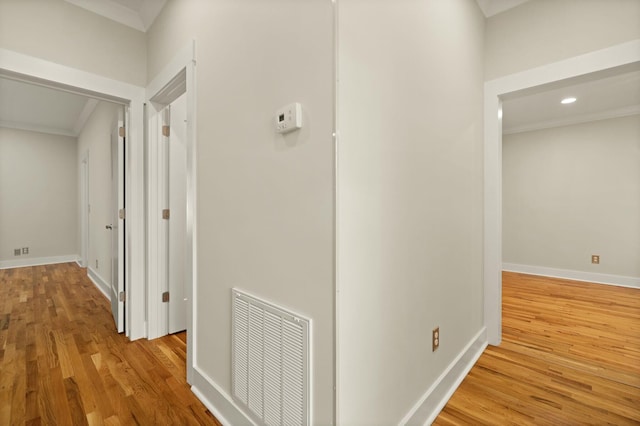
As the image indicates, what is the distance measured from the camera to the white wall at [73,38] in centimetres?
181

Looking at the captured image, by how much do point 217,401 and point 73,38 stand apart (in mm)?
2591

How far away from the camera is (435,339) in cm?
156

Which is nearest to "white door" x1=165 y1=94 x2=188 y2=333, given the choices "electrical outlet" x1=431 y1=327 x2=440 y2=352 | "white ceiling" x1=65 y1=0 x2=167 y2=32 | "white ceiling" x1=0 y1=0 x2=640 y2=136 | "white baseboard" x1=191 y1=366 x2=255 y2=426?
"white ceiling" x1=65 y1=0 x2=167 y2=32

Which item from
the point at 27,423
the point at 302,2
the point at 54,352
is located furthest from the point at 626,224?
the point at 54,352

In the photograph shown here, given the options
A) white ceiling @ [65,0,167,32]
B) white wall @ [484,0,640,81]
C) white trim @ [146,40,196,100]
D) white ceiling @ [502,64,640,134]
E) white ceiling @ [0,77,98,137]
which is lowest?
white trim @ [146,40,196,100]

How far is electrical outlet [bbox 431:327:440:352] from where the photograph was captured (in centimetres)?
154

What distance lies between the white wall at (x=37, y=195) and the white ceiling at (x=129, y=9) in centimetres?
476

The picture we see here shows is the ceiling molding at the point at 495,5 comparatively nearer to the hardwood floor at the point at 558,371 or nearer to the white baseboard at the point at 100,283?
the hardwood floor at the point at 558,371

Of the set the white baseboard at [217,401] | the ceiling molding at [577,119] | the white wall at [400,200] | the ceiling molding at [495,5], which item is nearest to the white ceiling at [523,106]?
the ceiling molding at [577,119]

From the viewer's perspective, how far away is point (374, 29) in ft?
3.71

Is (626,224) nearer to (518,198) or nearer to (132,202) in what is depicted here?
(518,198)

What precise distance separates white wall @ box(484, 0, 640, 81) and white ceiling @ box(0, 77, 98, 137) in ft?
14.5

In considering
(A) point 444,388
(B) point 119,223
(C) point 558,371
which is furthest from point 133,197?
(C) point 558,371

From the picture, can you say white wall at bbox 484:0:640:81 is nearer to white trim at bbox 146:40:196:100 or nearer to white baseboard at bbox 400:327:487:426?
white baseboard at bbox 400:327:487:426
